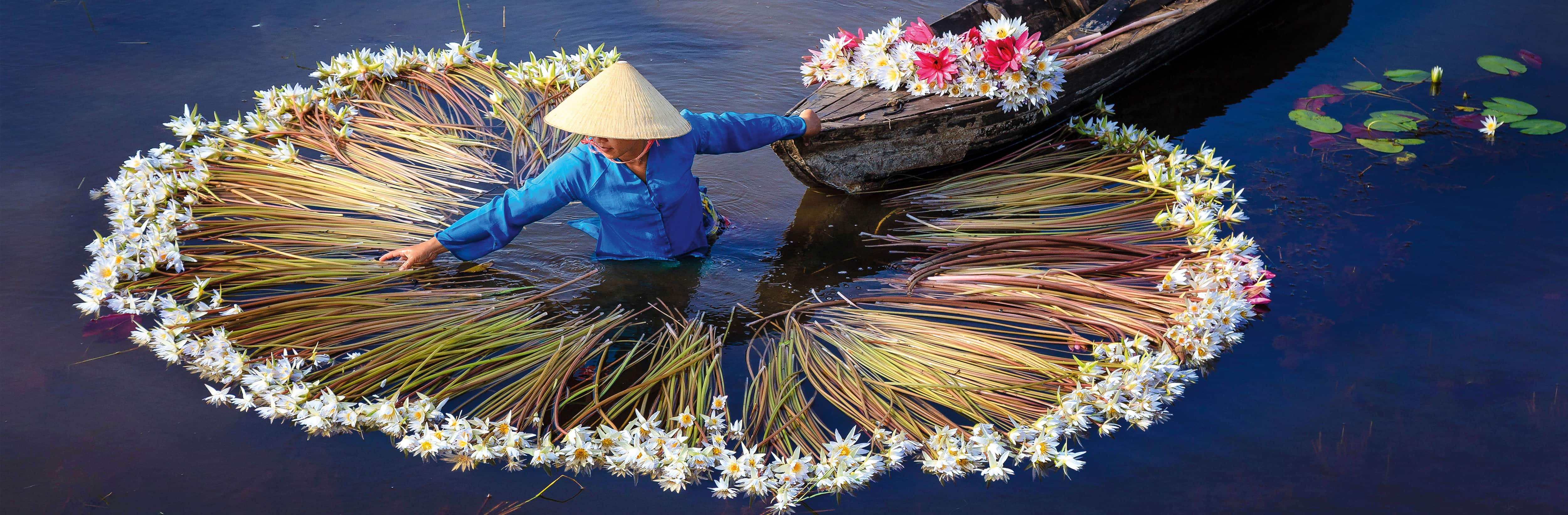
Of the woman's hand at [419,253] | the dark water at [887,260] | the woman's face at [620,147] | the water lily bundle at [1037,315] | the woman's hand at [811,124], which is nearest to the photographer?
the dark water at [887,260]

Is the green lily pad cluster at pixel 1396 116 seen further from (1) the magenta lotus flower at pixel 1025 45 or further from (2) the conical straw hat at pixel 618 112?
(2) the conical straw hat at pixel 618 112

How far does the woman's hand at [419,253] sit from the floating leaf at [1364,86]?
4.70 meters

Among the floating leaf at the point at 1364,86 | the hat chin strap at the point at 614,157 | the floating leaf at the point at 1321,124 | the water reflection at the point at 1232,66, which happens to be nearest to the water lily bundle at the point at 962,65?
the water reflection at the point at 1232,66

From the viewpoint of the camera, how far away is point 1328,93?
497 centimetres

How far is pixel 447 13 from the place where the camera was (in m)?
5.70

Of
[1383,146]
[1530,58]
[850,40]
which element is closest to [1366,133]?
[1383,146]

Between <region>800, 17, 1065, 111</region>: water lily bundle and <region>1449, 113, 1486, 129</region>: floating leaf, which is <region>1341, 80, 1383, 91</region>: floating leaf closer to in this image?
<region>1449, 113, 1486, 129</region>: floating leaf

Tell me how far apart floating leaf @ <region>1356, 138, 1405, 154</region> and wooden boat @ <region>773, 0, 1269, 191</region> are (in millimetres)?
1077

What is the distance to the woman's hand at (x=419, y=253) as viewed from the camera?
10.7ft

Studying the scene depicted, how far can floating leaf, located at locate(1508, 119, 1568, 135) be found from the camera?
4512 mm

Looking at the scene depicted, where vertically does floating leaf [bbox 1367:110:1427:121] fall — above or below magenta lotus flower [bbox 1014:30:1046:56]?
below

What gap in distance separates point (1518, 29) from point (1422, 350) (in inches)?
142

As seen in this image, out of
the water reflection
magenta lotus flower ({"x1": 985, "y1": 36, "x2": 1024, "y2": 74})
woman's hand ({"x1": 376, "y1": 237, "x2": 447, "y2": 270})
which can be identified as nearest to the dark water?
the water reflection

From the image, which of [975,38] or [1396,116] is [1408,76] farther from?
[975,38]
